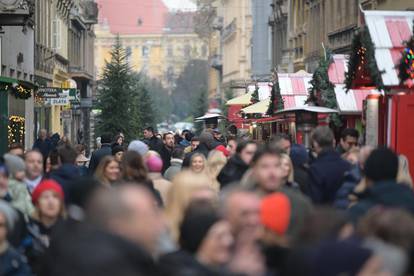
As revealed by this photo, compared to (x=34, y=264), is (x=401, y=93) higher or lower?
higher

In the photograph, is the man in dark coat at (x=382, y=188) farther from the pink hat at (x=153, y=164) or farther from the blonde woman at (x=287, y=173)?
the pink hat at (x=153, y=164)

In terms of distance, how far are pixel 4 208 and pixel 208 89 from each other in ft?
399

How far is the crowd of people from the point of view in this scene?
6934 mm

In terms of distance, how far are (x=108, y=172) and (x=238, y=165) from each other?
1467 millimetres

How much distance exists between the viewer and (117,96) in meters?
55.6

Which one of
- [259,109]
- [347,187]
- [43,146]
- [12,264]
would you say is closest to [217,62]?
[259,109]

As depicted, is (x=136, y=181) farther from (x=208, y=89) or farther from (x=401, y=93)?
(x=208, y=89)

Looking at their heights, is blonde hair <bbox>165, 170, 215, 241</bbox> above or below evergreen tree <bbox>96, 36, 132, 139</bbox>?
below

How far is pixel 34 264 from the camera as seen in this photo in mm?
11055

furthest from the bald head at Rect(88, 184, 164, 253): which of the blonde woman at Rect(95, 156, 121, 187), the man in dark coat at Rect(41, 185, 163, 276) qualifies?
the blonde woman at Rect(95, 156, 121, 187)

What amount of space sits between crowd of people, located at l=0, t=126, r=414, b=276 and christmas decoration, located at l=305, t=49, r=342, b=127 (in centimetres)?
1274

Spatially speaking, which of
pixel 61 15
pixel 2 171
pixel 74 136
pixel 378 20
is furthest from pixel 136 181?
pixel 74 136

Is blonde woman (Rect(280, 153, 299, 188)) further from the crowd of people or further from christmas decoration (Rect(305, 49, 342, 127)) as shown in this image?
christmas decoration (Rect(305, 49, 342, 127))

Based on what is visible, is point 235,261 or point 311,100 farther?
point 311,100
